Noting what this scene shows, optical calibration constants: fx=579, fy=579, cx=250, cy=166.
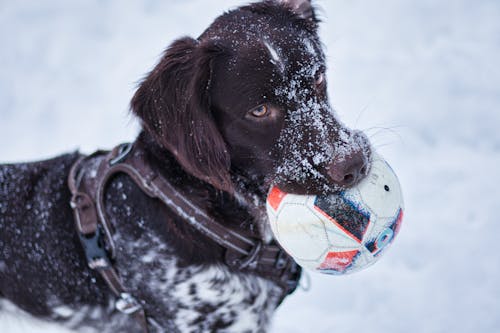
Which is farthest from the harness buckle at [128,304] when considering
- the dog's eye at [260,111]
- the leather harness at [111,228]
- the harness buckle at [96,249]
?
the dog's eye at [260,111]

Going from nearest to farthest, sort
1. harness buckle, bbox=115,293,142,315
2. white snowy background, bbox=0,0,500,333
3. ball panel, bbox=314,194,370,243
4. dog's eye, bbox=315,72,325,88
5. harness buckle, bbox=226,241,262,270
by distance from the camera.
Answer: ball panel, bbox=314,194,370,243
dog's eye, bbox=315,72,325,88
harness buckle, bbox=226,241,262,270
harness buckle, bbox=115,293,142,315
white snowy background, bbox=0,0,500,333

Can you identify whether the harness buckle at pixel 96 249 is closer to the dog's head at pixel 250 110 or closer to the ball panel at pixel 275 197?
the dog's head at pixel 250 110

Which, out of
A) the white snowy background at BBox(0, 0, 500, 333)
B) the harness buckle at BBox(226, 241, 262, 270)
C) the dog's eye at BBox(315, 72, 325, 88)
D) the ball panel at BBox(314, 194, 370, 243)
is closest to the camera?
the ball panel at BBox(314, 194, 370, 243)

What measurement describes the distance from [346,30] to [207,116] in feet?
9.84

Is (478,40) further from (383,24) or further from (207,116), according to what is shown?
(207,116)

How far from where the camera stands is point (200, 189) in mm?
2289

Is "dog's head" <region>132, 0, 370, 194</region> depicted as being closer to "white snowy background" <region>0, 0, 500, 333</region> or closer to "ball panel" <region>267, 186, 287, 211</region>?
"ball panel" <region>267, 186, 287, 211</region>

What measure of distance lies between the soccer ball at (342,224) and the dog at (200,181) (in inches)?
2.2

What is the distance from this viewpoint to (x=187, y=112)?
217 cm

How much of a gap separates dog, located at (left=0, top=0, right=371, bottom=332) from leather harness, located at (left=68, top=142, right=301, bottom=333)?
2 centimetres

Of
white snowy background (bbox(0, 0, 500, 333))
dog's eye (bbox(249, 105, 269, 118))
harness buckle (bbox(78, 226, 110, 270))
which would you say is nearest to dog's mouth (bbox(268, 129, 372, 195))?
dog's eye (bbox(249, 105, 269, 118))

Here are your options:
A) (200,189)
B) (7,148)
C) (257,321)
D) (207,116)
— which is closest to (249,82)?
(207,116)

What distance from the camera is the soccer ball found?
1.94 m

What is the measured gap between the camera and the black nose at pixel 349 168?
195 cm
